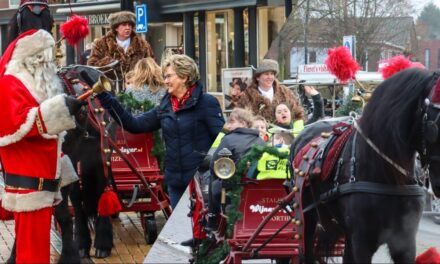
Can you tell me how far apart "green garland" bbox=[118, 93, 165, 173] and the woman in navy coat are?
169cm

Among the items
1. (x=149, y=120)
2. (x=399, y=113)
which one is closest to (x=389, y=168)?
(x=399, y=113)

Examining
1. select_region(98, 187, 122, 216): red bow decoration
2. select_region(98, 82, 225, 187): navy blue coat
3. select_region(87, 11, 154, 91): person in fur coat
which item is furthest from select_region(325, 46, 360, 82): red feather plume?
select_region(87, 11, 154, 91): person in fur coat

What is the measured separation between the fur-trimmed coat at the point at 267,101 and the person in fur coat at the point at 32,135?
0.98 meters

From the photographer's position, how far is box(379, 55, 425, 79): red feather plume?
441cm

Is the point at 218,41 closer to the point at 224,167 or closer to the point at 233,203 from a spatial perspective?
the point at 233,203

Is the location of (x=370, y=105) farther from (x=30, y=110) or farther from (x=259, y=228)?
(x=30, y=110)

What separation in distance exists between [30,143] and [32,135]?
0.44ft

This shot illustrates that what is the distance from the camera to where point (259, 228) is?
17.1 ft

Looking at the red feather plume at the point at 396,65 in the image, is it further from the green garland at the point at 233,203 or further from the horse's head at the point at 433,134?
the green garland at the point at 233,203

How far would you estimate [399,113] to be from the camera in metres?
4.15

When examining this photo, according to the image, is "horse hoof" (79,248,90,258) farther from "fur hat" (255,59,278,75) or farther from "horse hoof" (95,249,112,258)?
"fur hat" (255,59,278,75)

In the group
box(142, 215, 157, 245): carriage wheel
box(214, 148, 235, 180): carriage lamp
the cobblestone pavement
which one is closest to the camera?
box(214, 148, 235, 180): carriage lamp

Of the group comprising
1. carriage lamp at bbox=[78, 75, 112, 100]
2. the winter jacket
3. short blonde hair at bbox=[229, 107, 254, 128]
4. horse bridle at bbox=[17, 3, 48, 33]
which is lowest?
the winter jacket

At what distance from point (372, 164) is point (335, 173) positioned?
28 centimetres
